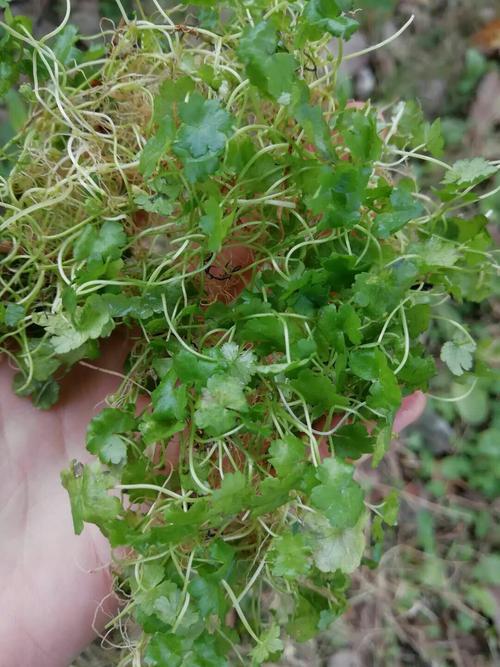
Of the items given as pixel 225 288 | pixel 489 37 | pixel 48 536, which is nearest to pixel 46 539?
pixel 48 536

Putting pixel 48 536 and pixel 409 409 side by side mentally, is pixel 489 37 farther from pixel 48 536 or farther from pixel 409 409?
pixel 48 536

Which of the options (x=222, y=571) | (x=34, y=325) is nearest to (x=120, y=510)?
(x=222, y=571)

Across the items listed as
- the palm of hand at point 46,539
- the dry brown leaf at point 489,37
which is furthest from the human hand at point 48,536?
the dry brown leaf at point 489,37

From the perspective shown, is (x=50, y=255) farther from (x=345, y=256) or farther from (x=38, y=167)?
(x=345, y=256)

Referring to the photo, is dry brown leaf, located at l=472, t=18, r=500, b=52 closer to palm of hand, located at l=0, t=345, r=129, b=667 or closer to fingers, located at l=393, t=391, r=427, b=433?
fingers, located at l=393, t=391, r=427, b=433

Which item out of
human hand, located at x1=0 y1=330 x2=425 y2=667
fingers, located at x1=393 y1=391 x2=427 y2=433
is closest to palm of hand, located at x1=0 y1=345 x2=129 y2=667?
human hand, located at x1=0 y1=330 x2=425 y2=667

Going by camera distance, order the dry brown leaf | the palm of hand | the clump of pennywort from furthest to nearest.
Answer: the dry brown leaf < the palm of hand < the clump of pennywort
